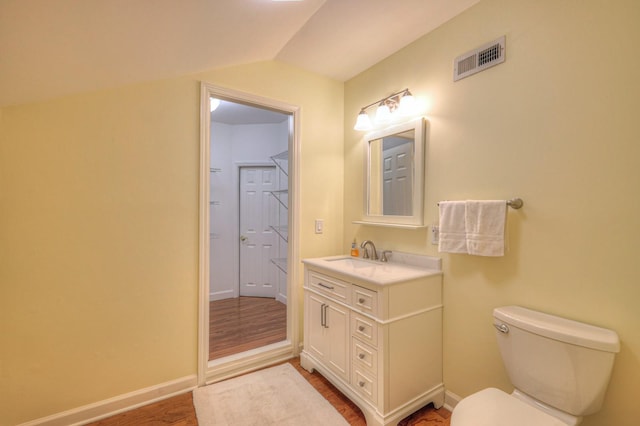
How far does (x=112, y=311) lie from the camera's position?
1.72 m

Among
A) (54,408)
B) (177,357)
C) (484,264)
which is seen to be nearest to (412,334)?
(484,264)

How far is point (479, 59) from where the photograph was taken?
5.34 feet

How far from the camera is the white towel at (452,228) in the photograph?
63.6 inches

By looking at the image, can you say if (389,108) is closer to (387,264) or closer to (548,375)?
(387,264)

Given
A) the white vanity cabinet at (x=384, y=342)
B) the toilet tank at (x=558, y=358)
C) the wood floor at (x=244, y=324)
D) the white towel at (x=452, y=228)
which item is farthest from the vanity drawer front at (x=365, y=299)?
the wood floor at (x=244, y=324)

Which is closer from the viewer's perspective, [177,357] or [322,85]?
[177,357]

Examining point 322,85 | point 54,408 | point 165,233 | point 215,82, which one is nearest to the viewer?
point 54,408

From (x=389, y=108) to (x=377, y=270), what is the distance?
1211 millimetres

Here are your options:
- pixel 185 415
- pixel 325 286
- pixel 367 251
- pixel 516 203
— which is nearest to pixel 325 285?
pixel 325 286

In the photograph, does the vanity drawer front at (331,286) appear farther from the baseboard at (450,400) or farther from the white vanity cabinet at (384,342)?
the baseboard at (450,400)

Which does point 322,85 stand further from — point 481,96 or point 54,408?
point 54,408

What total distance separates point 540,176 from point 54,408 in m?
2.92

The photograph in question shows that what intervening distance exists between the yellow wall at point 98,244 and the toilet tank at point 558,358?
1.93m

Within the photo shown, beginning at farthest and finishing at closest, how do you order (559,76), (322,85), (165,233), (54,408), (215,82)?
1. (322,85)
2. (215,82)
3. (165,233)
4. (54,408)
5. (559,76)
